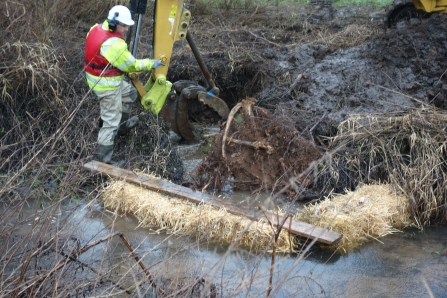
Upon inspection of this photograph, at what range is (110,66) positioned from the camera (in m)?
7.74

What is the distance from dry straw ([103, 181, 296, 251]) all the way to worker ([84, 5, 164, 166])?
899mm

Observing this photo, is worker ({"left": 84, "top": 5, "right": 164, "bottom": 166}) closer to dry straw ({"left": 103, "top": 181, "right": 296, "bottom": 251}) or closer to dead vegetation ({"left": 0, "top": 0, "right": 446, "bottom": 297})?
dead vegetation ({"left": 0, "top": 0, "right": 446, "bottom": 297})

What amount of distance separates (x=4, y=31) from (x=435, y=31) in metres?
7.05

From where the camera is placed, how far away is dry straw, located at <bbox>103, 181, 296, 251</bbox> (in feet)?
20.7

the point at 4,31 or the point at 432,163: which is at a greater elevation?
the point at 4,31

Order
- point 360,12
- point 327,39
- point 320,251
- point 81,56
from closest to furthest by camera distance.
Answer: point 320,251 < point 81,56 < point 327,39 < point 360,12

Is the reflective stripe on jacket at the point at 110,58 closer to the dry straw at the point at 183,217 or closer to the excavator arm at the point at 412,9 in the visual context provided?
the dry straw at the point at 183,217

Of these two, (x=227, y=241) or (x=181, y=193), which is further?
(x=181, y=193)

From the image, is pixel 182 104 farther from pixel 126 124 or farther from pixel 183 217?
pixel 183 217

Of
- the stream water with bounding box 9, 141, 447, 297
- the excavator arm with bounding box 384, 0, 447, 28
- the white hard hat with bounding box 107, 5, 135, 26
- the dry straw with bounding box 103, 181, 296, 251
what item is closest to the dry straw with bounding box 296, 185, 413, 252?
the stream water with bounding box 9, 141, 447, 297

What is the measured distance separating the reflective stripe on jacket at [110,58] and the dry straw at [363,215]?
2870 millimetres

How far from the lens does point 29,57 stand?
8789 millimetres

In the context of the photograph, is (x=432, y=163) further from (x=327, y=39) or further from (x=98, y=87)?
(x=327, y=39)

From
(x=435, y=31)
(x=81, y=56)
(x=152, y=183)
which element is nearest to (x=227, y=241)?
(x=152, y=183)
